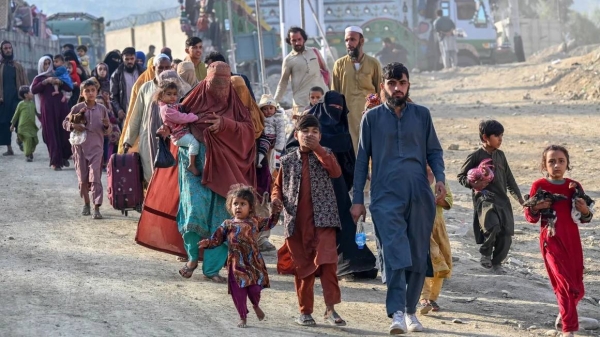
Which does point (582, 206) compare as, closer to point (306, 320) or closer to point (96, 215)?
point (306, 320)

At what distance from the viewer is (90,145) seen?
11.3m

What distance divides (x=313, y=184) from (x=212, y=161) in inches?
49.1

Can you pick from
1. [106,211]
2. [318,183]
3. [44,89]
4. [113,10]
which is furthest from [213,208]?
[113,10]

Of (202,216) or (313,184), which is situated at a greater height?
(313,184)

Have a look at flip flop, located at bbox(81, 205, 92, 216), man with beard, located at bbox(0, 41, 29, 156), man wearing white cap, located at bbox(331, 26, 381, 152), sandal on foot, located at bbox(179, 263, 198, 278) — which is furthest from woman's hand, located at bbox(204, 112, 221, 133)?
man with beard, located at bbox(0, 41, 29, 156)

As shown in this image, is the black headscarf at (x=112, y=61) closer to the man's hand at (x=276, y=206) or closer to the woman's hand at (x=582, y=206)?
the man's hand at (x=276, y=206)

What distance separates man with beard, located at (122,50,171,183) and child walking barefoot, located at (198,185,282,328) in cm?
293

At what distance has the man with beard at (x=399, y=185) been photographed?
6.70 meters

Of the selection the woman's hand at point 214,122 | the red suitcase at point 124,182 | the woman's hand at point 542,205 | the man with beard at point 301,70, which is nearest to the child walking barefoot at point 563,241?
the woman's hand at point 542,205

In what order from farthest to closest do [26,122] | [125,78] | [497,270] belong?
[26,122] → [125,78] → [497,270]

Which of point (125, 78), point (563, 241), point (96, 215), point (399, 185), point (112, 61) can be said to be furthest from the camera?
point (112, 61)

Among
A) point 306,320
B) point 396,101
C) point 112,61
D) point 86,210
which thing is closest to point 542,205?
point 396,101

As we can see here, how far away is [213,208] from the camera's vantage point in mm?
8180

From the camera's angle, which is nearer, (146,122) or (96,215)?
(146,122)
